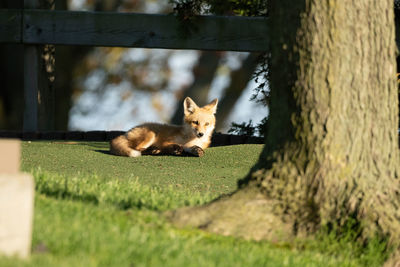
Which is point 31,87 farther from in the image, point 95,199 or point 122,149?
point 95,199

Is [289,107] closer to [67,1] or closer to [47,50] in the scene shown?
[47,50]

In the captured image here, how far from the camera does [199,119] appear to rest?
28.3 ft

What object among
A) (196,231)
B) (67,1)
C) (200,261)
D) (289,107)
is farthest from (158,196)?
(67,1)

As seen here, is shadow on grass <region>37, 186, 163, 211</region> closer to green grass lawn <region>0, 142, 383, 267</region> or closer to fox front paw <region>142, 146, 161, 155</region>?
green grass lawn <region>0, 142, 383, 267</region>

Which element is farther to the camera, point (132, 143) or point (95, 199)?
point (132, 143)

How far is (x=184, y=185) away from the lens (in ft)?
20.8

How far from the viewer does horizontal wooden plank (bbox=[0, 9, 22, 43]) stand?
34.4ft

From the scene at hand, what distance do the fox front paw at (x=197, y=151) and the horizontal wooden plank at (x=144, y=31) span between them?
2.63 m

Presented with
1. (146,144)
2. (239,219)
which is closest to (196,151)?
(146,144)

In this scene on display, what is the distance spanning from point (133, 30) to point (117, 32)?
0.31 metres

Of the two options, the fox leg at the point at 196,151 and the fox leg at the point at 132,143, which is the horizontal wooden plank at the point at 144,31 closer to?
the fox leg at the point at 132,143

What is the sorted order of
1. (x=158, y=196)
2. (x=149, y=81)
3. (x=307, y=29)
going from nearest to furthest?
1. (x=307, y=29)
2. (x=158, y=196)
3. (x=149, y=81)

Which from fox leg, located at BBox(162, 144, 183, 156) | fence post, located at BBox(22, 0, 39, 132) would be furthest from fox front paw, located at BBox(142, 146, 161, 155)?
fence post, located at BBox(22, 0, 39, 132)

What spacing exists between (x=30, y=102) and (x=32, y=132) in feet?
1.82
